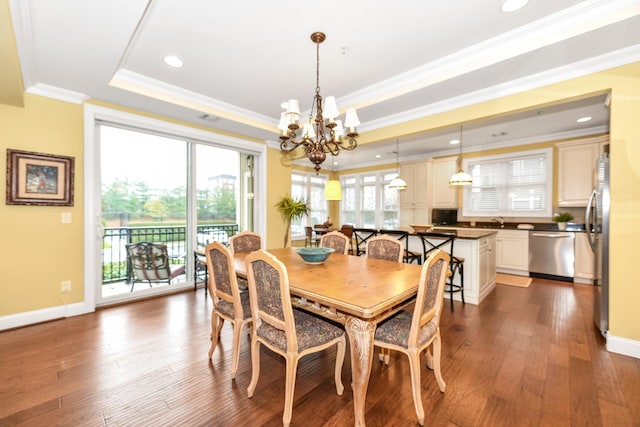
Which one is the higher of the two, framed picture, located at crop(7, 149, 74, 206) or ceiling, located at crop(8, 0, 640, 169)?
ceiling, located at crop(8, 0, 640, 169)

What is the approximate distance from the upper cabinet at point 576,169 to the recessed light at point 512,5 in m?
3.98

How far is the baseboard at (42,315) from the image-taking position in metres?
2.86

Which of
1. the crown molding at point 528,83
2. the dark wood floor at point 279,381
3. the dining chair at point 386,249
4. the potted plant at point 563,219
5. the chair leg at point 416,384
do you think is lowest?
the dark wood floor at point 279,381

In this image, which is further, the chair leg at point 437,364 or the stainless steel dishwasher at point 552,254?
the stainless steel dishwasher at point 552,254

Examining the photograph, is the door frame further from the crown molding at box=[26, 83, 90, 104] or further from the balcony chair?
the balcony chair

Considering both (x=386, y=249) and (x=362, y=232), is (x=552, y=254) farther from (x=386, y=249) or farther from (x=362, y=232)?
(x=386, y=249)

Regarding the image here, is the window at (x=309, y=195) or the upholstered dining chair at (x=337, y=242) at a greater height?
the window at (x=309, y=195)

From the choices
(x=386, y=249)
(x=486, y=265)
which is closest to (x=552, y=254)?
(x=486, y=265)

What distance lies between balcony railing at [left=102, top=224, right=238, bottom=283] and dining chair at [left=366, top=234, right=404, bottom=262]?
9.65ft

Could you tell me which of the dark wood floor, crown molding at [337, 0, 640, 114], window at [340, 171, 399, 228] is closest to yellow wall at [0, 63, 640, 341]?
the dark wood floor

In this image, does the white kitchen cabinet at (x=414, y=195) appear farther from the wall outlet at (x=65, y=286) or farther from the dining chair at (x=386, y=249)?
the wall outlet at (x=65, y=286)

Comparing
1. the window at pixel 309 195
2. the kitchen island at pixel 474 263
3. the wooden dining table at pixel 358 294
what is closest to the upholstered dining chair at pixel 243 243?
the wooden dining table at pixel 358 294

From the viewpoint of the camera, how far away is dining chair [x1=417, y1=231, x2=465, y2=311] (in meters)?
3.49

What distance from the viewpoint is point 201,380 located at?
2020mm
